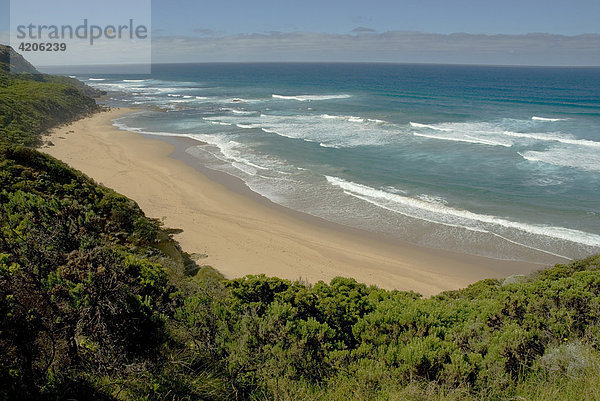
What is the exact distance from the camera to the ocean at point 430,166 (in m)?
17.0

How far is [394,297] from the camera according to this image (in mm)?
7625

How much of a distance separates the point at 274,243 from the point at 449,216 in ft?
28.2

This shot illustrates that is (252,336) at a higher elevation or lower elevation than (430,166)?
lower

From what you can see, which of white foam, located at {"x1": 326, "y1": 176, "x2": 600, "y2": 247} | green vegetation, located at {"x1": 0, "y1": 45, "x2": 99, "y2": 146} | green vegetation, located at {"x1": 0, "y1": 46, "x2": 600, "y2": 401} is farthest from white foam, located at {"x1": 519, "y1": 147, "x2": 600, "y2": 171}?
green vegetation, located at {"x1": 0, "y1": 45, "x2": 99, "y2": 146}

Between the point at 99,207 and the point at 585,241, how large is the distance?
718 inches

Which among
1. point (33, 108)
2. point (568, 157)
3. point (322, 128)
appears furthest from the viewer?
point (322, 128)

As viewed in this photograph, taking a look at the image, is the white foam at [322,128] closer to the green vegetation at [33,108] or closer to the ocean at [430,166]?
→ the ocean at [430,166]

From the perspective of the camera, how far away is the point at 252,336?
5539 millimetres

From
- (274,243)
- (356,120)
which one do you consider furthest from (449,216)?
(356,120)

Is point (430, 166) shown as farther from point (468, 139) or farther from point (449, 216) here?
point (468, 139)

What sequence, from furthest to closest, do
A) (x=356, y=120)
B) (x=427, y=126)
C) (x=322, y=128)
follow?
1. (x=356, y=120)
2. (x=322, y=128)
3. (x=427, y=126)

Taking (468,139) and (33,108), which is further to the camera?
(33,108)

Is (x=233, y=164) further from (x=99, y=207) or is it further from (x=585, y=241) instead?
(x=585, y=241)

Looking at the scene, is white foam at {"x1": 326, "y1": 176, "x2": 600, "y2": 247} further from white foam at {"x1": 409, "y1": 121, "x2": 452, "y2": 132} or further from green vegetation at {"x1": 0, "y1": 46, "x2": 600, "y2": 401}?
white foam at {"x1": 409, "y1": 121, "x2": 452, "y2": 132}
